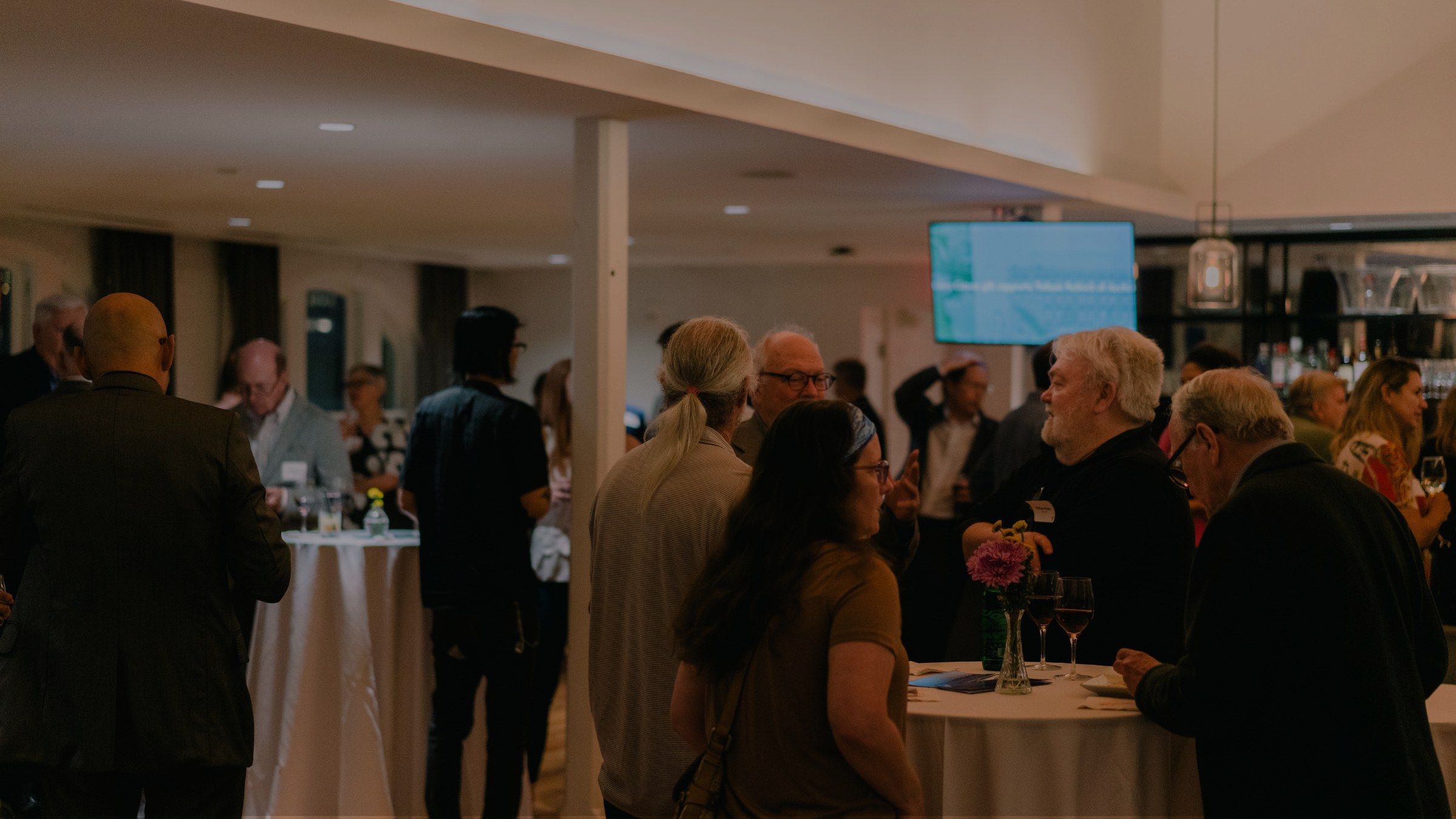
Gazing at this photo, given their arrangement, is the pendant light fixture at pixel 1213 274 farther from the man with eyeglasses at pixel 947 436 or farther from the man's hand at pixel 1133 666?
the man's hand at pixel 1133 666

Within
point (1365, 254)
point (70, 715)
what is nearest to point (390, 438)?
point (70, 715)

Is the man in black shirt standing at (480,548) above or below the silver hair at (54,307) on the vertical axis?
below

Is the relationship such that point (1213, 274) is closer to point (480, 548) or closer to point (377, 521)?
point (480, 548)

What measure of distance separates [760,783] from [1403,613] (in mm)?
1329

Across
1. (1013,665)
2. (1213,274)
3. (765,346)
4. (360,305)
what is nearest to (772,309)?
(360,305)

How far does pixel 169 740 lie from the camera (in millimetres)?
2883

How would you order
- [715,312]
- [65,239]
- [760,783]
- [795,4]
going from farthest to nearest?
[715,312]
[65,239]
[795,4]
[760,783]

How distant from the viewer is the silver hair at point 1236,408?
8.65ft

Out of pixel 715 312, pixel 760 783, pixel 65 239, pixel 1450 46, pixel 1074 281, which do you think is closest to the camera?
pixel 760 783

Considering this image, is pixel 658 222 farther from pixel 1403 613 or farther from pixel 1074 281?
pixel 1403 613

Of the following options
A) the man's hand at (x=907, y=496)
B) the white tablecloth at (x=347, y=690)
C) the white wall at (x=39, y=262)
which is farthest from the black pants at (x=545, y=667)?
the white wall at (x=39, y=262)

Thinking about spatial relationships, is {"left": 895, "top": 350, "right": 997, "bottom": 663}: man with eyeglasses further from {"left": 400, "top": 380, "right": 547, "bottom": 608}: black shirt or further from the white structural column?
{"left": 400, "top": 380, "right": 547, "bottom": 608}: black shirt

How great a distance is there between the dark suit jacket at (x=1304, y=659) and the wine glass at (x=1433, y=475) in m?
2.87

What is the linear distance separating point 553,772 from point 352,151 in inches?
111
